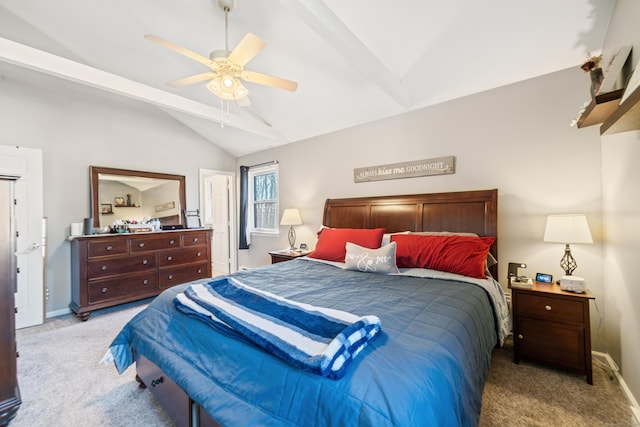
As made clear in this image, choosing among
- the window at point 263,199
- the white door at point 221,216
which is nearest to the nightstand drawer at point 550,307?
the window at point 263,199

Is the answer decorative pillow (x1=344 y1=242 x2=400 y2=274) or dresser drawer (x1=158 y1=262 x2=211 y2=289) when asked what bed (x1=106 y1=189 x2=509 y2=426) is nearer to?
decorative pillow (x1=344 y1=242 x2=400 y2=274)

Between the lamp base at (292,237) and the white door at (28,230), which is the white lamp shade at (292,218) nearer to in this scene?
the lamp base at (292,237)

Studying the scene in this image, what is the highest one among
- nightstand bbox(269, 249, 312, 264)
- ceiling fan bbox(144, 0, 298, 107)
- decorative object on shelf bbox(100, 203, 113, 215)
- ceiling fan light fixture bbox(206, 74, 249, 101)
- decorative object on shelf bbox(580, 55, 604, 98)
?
ceiling fan bbox(144, 0, 298, 107)

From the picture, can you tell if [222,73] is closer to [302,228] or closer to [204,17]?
[204,17]

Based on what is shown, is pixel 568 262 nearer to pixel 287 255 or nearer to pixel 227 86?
pixel 287 255

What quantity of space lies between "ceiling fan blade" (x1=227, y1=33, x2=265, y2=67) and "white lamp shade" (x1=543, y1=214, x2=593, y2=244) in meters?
2.56

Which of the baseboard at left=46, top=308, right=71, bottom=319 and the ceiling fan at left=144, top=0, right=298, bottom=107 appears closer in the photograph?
the ceiling fan at left=144, top=0, right=298, bottom=107

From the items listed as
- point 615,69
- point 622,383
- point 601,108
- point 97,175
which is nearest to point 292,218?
point 97,175

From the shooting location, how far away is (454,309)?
4.82 ft

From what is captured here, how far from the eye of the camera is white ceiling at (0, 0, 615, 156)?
2.08 meters

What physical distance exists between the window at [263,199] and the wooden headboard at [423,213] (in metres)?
1.43

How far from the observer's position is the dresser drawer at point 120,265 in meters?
3.26

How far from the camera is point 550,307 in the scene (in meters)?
1.98

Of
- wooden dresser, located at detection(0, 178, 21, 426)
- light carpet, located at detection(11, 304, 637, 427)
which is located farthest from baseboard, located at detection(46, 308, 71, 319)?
wooden dresser, located at detection(0, 178, 21, 426)
